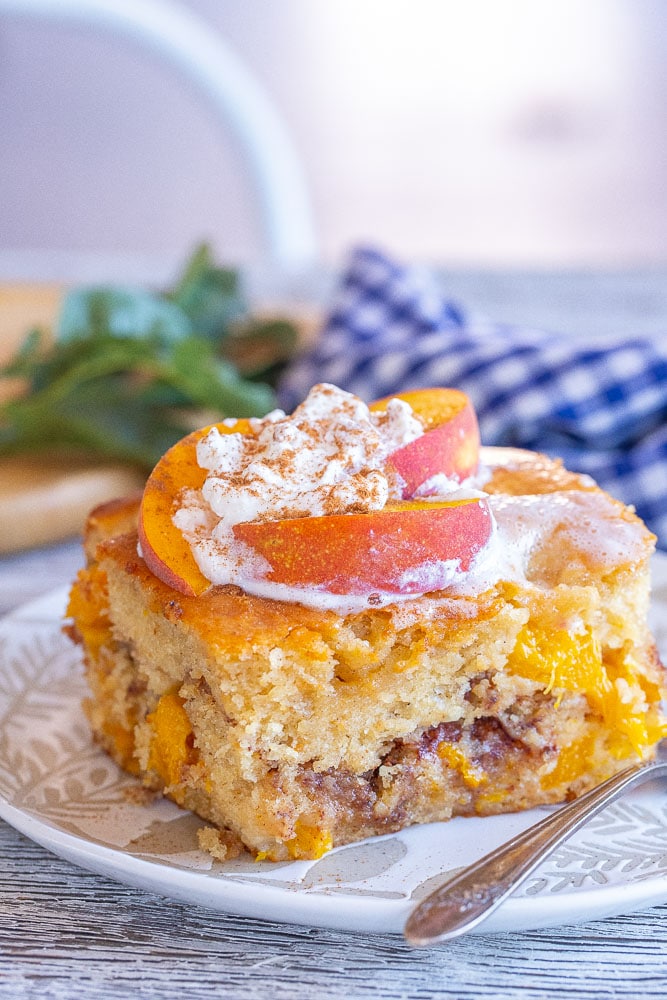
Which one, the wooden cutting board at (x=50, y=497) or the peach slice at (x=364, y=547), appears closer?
the peach slice at (x=364, y=547)

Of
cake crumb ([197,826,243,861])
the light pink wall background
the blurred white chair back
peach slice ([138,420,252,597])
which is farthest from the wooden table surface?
the light pink wall background

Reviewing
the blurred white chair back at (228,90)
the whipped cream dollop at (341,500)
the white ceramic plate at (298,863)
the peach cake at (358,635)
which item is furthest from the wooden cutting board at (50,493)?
the blurred white chair back at (228,90)

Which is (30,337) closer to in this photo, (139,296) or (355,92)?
(139,296)

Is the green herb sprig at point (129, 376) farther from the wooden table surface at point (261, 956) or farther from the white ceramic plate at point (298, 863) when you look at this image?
the wooden table surface at point (261, 956)

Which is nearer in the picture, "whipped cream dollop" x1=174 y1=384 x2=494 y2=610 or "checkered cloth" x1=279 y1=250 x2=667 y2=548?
"whipped cream dollop" x1=174 y1=384 x2=494 y2=610

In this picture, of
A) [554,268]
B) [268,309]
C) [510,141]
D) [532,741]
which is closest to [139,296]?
[268,309]

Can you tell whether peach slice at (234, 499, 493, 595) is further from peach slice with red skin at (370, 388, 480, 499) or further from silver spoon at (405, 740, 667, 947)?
silver spoon at (405, 740, 667, 947)

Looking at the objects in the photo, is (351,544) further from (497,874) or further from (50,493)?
(50,493)

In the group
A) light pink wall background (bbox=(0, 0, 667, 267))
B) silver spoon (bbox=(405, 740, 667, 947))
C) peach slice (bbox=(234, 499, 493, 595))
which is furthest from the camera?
light pink wall background (bbox=(0, 0, 667, 267))
